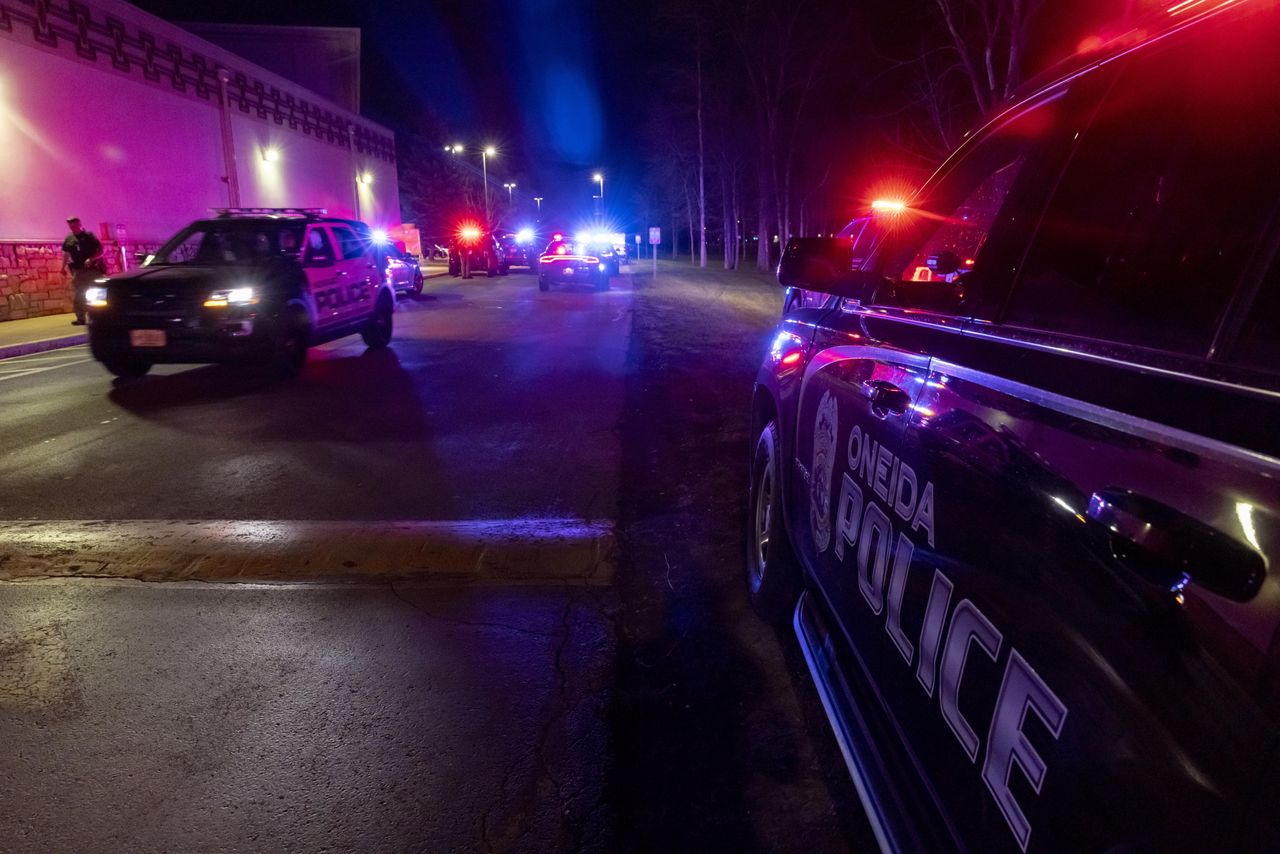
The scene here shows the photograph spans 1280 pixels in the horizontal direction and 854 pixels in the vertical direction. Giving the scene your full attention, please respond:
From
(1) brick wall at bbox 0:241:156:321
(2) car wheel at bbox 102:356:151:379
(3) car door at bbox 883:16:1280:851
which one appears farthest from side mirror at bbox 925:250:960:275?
(1) brick wall at bbox 0:241:156:321

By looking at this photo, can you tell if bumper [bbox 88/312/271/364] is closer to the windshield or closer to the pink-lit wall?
the windshield

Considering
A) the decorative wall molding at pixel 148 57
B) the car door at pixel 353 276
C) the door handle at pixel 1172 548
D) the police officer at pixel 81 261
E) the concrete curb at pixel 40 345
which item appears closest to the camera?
the door handle at pixel 1172 548

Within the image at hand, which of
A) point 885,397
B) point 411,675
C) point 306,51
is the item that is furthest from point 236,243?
point 306,51

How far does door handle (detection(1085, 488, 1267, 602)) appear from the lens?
89 cm

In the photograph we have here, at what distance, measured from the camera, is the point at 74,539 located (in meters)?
4.54

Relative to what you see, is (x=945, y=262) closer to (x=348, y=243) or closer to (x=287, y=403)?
(x=287, y=403)

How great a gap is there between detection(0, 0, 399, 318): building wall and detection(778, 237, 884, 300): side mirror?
18.7 meters

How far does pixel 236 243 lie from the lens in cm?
945

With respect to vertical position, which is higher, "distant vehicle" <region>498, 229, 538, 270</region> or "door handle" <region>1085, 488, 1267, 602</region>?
"distant vehicle" <region>498, 229, 538, 270</region>

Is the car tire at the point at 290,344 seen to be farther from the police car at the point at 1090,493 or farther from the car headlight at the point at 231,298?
the police car at the point at 1090,493

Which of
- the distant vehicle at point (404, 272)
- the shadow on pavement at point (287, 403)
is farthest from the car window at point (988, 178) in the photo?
the distant vehicle at point (404, 272)

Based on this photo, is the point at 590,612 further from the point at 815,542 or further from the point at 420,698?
the point at 815,542

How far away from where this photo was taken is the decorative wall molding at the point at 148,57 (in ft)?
57.1

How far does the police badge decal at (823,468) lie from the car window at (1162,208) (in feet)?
2.64
